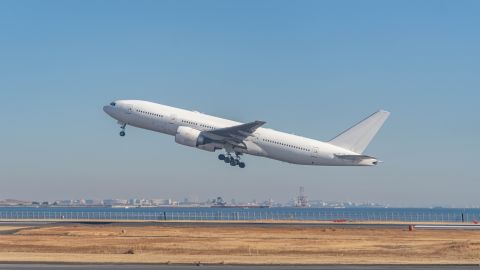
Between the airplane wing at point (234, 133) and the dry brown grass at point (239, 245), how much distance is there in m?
12.6

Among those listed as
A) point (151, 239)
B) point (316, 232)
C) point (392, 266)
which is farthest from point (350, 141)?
point (392, 266)

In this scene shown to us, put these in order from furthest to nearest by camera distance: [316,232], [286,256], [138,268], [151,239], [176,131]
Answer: [176,131] → [316,232] → [151,239] → [286,256] → [138,268]

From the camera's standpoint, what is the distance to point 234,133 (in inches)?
3066

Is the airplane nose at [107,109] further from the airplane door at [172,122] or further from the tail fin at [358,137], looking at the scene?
the tail fin at [358,137]

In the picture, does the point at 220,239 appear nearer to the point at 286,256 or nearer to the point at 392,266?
the point at 286,256

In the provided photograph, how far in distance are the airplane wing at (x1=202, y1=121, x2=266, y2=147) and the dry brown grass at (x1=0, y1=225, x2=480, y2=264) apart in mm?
12586

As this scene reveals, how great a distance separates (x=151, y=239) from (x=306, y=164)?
1138 inches

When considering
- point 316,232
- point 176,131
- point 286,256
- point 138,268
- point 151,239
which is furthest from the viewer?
point 176,131

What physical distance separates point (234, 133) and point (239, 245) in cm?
2832

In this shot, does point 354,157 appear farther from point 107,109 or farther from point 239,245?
point 239,245

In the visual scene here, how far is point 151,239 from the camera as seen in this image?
5550 cm

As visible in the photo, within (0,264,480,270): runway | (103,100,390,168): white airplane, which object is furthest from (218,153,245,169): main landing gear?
(0,264,480,270): runway

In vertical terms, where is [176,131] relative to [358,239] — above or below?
above

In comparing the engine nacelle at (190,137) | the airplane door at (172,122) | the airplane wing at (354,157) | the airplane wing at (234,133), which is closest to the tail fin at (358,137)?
the airplane wing at (354,157)
